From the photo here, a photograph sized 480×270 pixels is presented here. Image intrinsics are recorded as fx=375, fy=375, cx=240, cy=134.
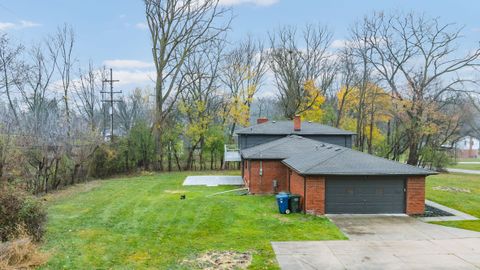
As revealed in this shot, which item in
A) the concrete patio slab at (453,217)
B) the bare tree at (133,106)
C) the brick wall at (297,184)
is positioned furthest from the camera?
the bare tree at (133,106)

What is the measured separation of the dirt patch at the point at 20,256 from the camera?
8.62m

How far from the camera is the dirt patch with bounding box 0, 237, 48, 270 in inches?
340

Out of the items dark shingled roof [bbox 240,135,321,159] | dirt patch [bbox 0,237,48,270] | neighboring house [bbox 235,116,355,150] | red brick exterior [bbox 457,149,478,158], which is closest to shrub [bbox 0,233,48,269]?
dirt patch [bbox 0,237,48,270]

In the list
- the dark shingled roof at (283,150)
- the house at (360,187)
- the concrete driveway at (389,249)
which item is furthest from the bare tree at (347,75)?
the concrete driveway at (389,249)

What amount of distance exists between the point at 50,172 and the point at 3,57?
14.4m

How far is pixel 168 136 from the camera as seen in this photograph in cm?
3459

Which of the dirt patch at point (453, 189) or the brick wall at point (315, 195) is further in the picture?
Answer: the dirt patch at point (453, 189)

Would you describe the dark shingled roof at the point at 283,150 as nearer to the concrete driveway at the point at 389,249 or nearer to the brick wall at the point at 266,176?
the brick wall at the point at 266,176

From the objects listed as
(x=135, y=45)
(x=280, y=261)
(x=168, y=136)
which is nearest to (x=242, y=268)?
(x=280, y=261)

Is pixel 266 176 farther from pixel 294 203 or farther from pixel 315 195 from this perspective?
pixel 315 195

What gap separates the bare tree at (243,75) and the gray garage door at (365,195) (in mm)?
23306

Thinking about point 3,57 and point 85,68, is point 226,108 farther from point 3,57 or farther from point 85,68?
point 3,57

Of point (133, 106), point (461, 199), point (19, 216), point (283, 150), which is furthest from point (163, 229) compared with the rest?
point (133, 106)

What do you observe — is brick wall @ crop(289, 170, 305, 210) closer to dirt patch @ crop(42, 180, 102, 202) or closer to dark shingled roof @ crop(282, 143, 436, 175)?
dark shingled roof @ crop(282, 143, 436, 175)
